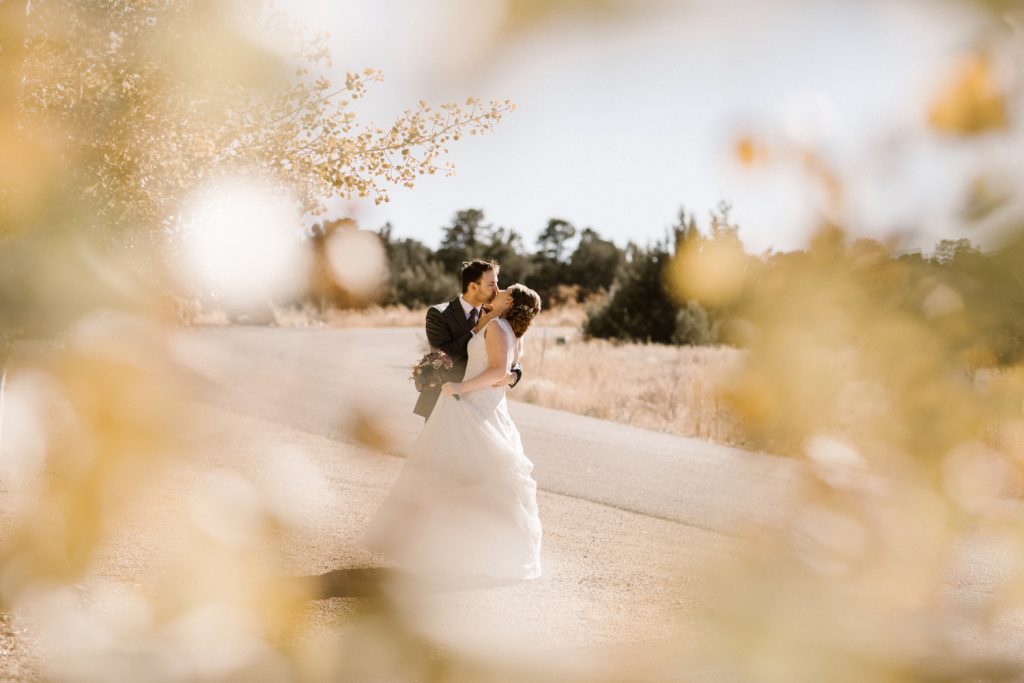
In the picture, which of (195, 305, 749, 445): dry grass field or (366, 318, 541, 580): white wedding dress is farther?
(195, 305, 749, 445): dry grass field

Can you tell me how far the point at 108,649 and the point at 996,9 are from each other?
944 millimetres

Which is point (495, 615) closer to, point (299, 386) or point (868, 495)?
point (868, 495)

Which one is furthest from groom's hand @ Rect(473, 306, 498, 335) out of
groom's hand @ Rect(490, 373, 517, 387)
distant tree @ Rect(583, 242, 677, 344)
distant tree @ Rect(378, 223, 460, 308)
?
distant tree @ Rect(378, 223, 460, 308)

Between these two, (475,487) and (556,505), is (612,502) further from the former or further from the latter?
(475,487)

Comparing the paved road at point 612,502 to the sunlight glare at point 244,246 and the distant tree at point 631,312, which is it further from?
the distant tree at point 631,312

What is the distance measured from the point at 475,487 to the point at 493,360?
0.79 m

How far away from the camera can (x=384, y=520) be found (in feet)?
17.0

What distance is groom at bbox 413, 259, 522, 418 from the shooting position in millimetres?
4953

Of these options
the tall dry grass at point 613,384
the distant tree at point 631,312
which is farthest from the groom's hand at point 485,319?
the distant tree at point 631,312

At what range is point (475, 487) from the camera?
507cm

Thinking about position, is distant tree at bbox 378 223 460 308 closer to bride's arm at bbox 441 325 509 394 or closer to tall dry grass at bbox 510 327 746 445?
tall dry grass at bbox 510 327 746 445

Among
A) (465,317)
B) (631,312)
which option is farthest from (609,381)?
(465,317)

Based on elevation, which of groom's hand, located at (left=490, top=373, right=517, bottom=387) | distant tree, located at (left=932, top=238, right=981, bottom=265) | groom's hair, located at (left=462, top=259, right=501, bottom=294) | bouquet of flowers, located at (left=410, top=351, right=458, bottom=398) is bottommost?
groom's hand, located at (left=490, top=373, right=517, bottom=387)

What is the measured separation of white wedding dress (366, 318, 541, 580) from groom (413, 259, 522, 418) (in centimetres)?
11
